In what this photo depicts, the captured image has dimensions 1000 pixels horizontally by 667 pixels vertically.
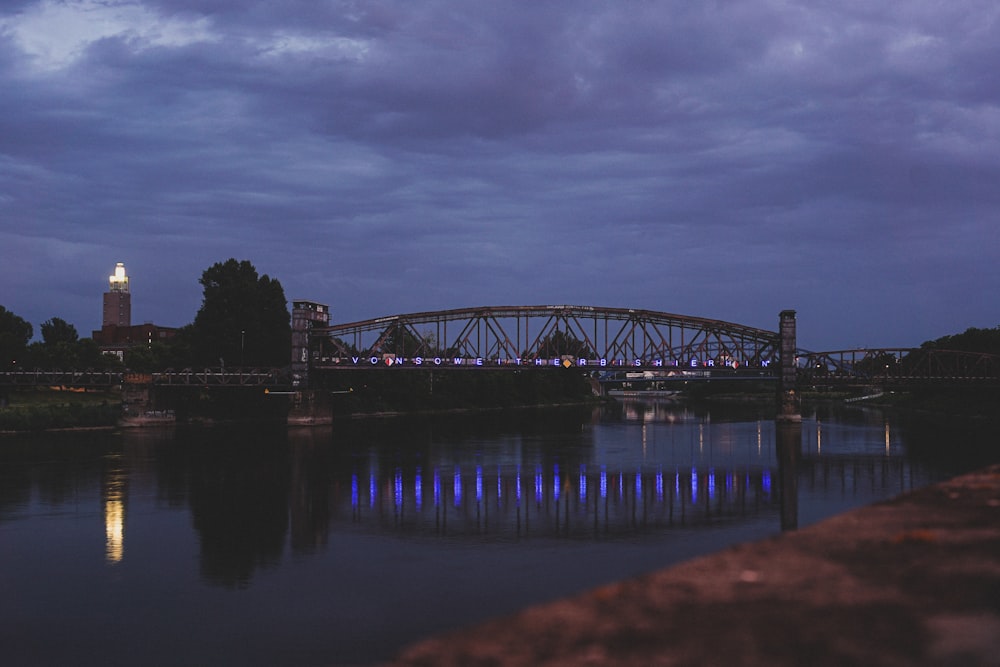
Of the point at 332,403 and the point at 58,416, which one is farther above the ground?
the point at 58,416

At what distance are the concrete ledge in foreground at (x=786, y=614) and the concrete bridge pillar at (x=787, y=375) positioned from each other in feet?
447

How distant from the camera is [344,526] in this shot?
46219mm

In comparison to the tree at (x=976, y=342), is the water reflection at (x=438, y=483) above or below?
below

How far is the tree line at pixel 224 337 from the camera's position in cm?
13975

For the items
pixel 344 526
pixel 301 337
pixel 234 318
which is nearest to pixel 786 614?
pixel 344 526

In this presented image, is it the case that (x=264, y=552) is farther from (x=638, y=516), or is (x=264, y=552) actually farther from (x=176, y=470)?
(x=176, y=470)

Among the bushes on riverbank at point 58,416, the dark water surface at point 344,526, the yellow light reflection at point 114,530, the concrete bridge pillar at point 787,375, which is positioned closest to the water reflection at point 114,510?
the yellow light reflection at point 114,530

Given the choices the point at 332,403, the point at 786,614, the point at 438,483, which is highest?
the point at 786,614

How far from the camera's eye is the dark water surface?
1053 inches

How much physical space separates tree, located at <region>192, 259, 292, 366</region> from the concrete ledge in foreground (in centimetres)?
13491

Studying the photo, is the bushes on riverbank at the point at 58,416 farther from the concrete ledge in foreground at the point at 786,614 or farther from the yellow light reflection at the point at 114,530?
the concrete ledge in foreground at the point at 786,614

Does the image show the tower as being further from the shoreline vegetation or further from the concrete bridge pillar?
the concrete bridge pillar

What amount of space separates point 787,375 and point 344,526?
4539 inches

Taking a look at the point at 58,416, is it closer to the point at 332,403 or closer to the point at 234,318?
the point at 234,318
